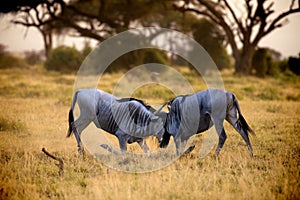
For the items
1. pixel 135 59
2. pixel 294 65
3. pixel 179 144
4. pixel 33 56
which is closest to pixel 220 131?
pixel 179 144

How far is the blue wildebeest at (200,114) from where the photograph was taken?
7754 millimetres

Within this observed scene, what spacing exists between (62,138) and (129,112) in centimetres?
224

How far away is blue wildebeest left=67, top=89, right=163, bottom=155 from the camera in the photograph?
7668mm

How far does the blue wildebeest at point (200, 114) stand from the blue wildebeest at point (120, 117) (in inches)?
11.2

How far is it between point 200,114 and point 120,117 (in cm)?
134

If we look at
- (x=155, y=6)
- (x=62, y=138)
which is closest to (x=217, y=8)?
(x=155, y=6)

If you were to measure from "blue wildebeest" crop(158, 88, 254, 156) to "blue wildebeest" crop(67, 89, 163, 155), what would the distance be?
284 millimetres

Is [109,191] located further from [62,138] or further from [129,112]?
[62,138]

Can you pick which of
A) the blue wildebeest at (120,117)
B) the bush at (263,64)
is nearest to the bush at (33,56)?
the bush at (263,64)

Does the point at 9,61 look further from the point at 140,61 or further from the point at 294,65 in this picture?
the point at 294,65

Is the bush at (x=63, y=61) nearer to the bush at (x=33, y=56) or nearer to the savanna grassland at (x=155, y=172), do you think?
the bush at (x=33, y=56)

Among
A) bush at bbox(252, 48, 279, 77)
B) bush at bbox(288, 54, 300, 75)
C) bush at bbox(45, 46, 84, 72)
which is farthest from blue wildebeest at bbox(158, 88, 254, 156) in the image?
bush at bbox(45, 46, 84, 72)

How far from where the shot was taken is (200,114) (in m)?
7.92

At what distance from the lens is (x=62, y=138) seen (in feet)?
30.9
